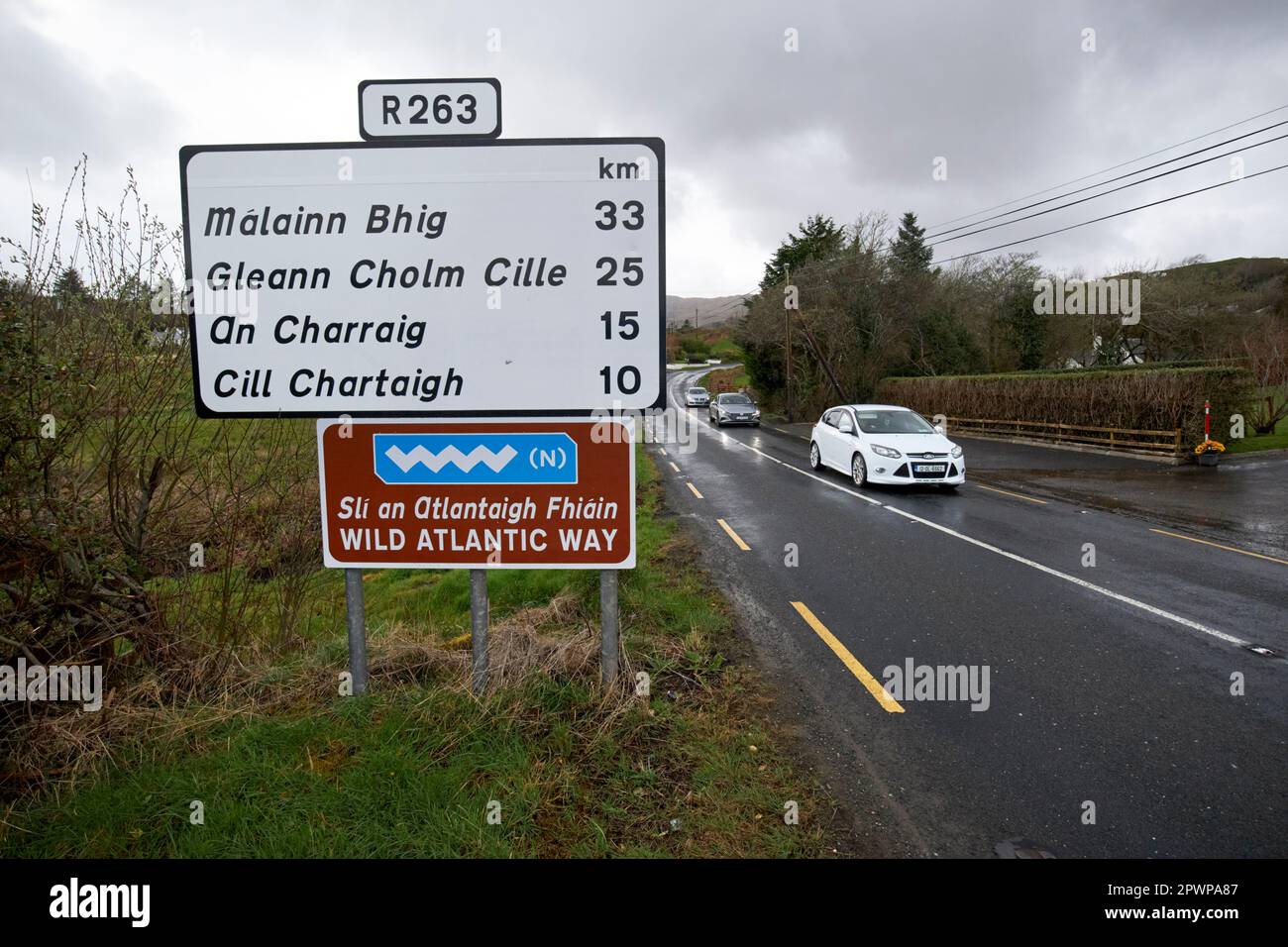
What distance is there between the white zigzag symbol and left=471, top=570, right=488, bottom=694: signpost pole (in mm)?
612

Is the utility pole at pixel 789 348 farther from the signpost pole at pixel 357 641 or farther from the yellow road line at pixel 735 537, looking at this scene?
the signpost pole at pixel 357 641

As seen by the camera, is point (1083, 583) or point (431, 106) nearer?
point (431, 106)

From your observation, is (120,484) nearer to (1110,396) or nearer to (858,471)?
(858,471)

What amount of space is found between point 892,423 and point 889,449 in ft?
4.67

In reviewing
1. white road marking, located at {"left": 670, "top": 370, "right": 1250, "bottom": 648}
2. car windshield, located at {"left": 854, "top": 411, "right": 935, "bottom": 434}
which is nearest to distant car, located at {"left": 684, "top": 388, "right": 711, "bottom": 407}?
car windshield, located at {"left": 854, "top": 411, "right": 935, "bottom": 434}

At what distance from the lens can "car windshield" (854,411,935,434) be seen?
13.7 metres

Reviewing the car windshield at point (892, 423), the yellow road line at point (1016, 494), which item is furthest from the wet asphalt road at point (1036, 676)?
the car windshield at point (892, 423)

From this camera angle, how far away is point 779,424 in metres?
34.0

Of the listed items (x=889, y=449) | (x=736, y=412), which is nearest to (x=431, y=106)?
(x=889, y=449)

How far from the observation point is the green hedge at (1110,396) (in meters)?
16.2

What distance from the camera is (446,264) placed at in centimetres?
373

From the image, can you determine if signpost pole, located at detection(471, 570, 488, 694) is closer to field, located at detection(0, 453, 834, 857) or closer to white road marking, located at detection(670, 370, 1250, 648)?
field, located at detection(0, 453, 834, 857)
